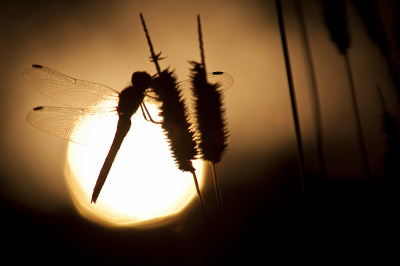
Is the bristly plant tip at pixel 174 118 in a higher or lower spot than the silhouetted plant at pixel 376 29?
lower

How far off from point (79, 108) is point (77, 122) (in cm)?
4

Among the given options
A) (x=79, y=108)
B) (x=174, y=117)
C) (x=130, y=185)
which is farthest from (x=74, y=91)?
(x=174, y=117)

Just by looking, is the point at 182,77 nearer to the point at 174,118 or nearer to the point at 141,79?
the point at 141,79

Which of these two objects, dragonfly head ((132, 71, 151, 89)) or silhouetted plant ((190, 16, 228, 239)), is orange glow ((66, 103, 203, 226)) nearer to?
dragonfly head ((132, 71, 151, 89))

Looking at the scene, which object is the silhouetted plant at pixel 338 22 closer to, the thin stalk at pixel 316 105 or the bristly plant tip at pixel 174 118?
the thin stalk at pixel 316 105

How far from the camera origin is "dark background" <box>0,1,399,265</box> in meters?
0.50

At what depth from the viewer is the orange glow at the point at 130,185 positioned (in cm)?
58

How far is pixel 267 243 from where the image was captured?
0.42m

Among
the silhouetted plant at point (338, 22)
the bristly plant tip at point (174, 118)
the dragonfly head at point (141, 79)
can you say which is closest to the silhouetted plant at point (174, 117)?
the bristly plant tip at point (174, 118)

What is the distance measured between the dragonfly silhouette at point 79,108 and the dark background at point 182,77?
3.3 inches

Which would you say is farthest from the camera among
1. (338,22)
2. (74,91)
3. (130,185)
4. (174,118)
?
(130,185)

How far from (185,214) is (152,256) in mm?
136

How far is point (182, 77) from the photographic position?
0.57 meters

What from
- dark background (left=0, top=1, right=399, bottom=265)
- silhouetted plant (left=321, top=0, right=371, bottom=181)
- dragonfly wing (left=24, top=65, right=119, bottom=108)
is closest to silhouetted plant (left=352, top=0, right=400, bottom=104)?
silhouetted plant (left=321, top=0, right=371, bottom=181)
